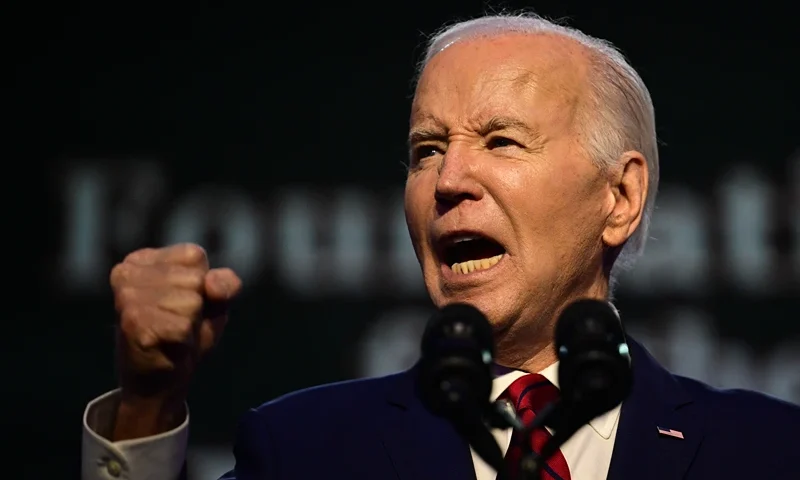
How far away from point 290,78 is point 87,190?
0.68 m

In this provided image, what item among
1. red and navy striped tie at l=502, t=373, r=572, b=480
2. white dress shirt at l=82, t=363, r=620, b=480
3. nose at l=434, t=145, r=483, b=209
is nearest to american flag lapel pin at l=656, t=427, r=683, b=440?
red and navy striped tie at l=502, t=373, r=572, b=480

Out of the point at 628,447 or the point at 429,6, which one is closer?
the point at 628,447

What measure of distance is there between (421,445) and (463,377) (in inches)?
21.4

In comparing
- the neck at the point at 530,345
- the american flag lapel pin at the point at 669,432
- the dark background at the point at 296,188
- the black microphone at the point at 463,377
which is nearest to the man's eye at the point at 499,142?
the neck at the point at 530,345

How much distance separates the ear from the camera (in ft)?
6.81

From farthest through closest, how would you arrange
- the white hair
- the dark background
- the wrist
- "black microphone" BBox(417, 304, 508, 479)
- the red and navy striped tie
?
the dark background, the white hair, the red and navy striped tie, the wrist, "black microphone" BBox(417, 304, 508, 479)

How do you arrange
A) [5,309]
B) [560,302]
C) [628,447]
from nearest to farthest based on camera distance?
[628,447] < [560,302] < [5,309]

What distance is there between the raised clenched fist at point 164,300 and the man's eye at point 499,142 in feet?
2.01

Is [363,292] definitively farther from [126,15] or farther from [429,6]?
[126,15]

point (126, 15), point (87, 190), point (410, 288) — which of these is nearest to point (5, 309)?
point (87, 190)

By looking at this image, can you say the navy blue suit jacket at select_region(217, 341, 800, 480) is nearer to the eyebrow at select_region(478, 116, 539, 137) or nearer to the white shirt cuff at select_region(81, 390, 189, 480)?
the white shirt cuff at select_region(81, 390, 189, 480)

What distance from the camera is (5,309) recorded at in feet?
10.5

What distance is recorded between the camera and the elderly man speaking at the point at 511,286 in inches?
70.9

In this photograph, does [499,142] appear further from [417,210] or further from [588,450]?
[588,450]
